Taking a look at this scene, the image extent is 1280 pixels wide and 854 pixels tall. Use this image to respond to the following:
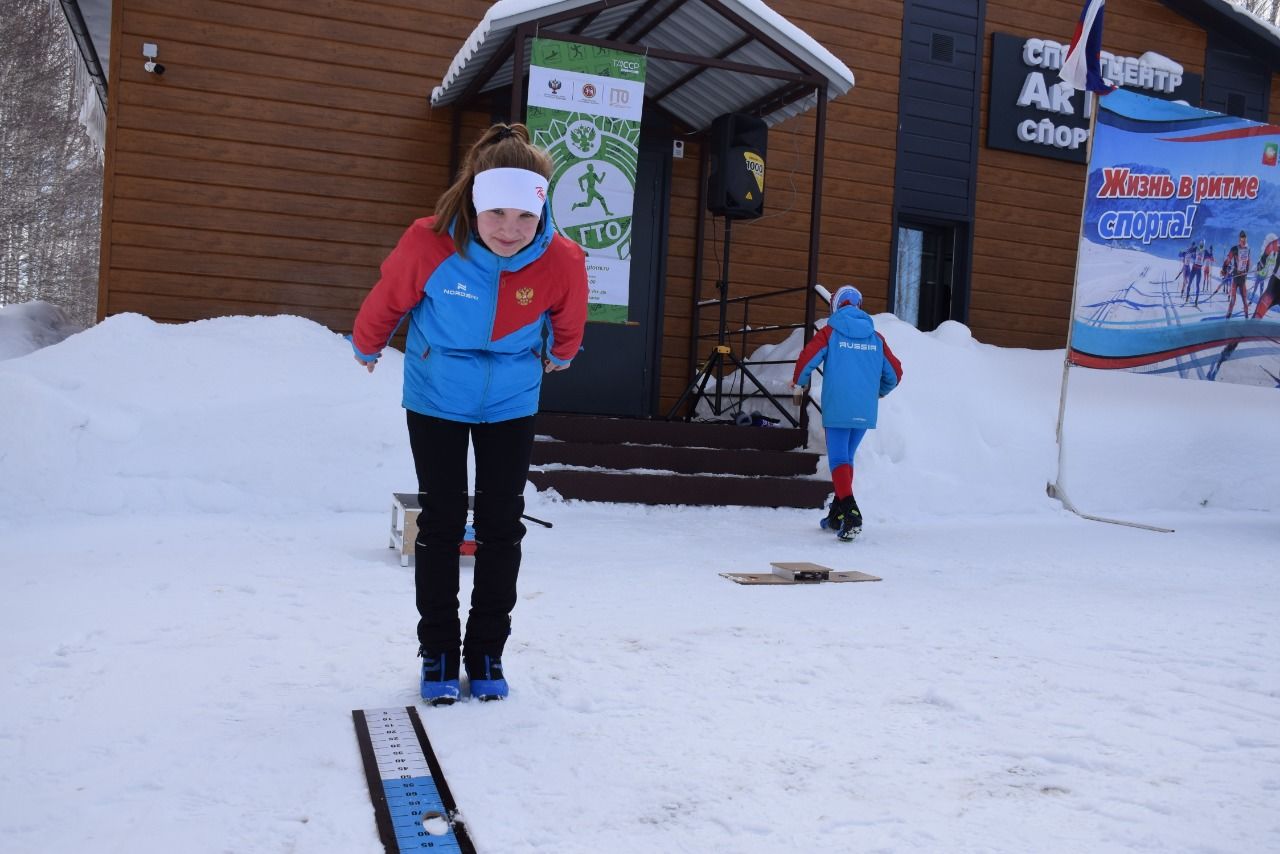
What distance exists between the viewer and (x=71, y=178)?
83.2 ft

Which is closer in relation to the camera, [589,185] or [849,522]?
[849,522]

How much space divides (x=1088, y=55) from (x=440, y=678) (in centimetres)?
749

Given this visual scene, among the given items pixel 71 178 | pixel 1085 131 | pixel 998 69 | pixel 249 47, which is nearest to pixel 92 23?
pixel 249 47

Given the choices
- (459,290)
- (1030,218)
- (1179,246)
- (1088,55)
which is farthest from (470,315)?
(1030,218)

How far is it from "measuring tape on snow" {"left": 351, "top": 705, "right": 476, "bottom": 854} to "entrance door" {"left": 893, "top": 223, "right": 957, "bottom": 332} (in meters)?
9.53

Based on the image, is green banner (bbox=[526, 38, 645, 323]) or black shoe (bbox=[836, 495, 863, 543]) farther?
green banner (bbox=[526, 38, 645, 323])

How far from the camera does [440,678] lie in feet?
8.70

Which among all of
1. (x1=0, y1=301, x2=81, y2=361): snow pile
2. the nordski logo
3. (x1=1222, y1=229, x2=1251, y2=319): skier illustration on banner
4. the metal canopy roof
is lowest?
(x1=0, y1=301, x2=81, y2=361): snow pile

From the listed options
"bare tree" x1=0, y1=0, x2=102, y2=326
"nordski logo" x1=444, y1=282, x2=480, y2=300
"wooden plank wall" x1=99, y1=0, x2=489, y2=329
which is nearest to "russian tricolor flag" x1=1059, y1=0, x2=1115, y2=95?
"wooden plank wall" x1=99, y1=0, x2=489, y2=329

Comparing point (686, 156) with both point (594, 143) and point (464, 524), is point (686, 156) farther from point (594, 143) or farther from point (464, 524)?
point (464, 524)

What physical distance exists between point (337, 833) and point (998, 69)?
36.9ft

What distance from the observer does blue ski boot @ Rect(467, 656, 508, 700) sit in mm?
2676

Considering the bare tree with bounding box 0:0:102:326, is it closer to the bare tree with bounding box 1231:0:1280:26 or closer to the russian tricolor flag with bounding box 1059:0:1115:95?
the russian tricolor flag with bounding box 1059:0:1115:95

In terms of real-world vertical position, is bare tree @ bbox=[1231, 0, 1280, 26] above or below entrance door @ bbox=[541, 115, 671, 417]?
above
